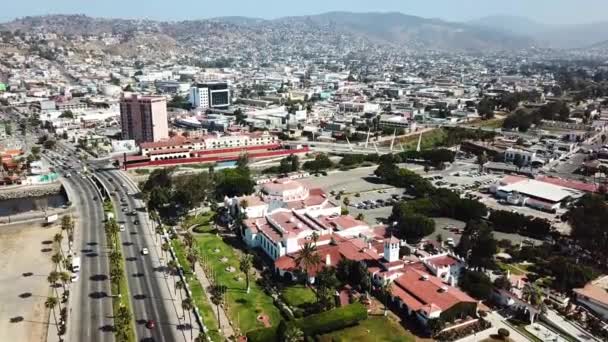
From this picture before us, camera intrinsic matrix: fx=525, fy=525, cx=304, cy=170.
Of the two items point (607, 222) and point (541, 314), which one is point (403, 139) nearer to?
point (607, 222)

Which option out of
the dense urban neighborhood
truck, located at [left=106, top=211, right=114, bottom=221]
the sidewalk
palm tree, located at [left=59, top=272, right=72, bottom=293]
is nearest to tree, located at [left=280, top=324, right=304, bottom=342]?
the dense urban neighborhood

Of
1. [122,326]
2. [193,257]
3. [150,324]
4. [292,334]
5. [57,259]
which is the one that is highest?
[122,326]

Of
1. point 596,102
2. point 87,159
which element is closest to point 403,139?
point 87,159

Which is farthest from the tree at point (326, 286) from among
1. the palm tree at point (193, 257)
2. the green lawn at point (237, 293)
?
the palm tree at point (193, 257)

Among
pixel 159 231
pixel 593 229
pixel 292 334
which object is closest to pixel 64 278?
pixel 159 231

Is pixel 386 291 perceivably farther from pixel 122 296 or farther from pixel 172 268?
pixel 122 296

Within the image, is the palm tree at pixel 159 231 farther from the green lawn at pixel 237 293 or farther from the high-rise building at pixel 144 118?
the high-rise building at pixel 144 118
